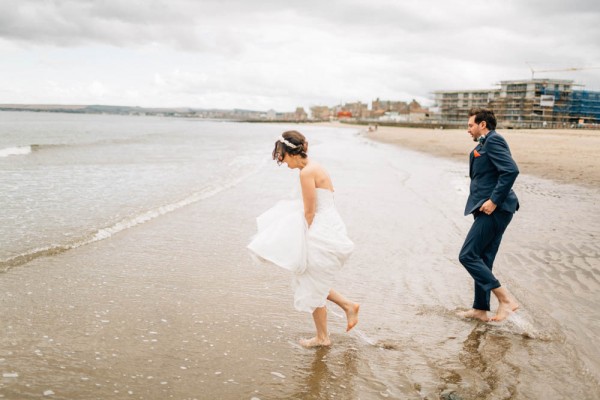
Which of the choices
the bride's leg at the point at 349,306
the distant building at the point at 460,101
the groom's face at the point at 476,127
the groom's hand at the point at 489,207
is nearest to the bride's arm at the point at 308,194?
the bride's leg at the point at 349,306

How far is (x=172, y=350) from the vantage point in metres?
→ 4.20

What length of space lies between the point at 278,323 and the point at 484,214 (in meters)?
2.32

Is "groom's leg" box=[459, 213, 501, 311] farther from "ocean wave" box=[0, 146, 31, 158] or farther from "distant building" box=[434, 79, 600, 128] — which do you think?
"distant building" box=[434, 79, 600, 128]

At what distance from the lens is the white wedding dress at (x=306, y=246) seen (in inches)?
159

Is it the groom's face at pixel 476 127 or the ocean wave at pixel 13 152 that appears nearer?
the groom's face at pixel 476 127

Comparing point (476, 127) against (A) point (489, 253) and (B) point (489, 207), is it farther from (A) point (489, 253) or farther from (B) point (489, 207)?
(A) point (489, 253)

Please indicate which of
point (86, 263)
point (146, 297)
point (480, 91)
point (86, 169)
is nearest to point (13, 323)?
point (146, 297)

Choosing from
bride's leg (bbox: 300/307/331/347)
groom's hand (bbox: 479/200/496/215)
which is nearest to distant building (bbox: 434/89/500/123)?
groom's hand (bbox: 479/200/496/215)

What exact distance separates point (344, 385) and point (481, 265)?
2.06 meters

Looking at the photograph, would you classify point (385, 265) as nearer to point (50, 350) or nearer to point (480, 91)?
point (50, 350)

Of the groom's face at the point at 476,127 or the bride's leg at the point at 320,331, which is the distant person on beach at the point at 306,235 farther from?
the groom's face at the point at 476,127

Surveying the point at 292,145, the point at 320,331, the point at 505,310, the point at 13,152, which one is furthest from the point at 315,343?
the point at 13,152

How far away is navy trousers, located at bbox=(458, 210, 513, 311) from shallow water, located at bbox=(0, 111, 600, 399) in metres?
0.40

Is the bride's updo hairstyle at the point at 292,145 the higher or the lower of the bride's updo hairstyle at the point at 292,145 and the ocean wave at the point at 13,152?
the higher
